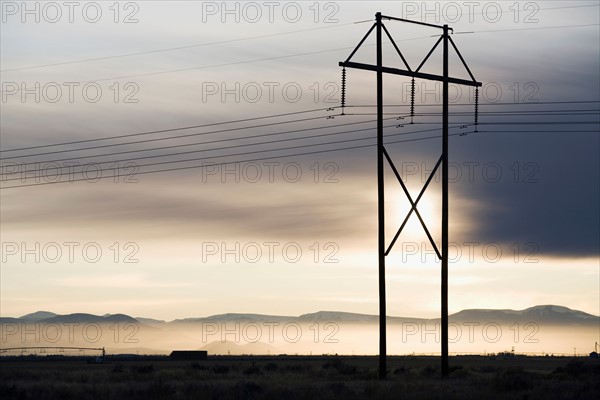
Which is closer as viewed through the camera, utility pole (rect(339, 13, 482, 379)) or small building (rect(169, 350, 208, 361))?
utility pole (rect(339, 13, 482, 379))

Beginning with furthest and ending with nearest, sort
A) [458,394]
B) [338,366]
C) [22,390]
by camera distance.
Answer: [338,366] → [22,390] → [458,394]

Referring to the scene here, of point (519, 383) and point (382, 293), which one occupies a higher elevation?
point (382, 293)

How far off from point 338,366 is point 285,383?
2317 centimetres

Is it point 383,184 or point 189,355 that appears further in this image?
point 189,355

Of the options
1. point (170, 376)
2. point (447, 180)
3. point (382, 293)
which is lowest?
point (170, 376)

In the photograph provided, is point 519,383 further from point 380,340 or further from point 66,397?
point 66,397

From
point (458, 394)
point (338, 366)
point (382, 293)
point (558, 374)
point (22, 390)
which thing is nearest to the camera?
point (458, 394)

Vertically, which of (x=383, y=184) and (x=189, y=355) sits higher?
(x=383, y=184)

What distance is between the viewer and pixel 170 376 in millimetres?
82562

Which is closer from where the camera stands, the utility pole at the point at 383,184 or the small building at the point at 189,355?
the utility pole at the point at 383,184

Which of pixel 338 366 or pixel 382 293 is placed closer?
pixel 382 293

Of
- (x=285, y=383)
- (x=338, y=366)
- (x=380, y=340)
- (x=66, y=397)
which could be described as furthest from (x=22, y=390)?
(x=338, y=366)

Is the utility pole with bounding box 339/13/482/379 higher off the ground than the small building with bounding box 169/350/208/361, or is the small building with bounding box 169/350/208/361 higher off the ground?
the utility pole with bounding box 339/13/482/379

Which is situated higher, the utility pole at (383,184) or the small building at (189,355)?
the utility pole at (383,184)
